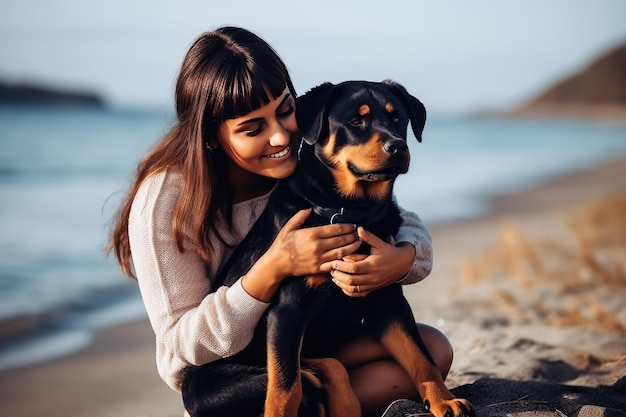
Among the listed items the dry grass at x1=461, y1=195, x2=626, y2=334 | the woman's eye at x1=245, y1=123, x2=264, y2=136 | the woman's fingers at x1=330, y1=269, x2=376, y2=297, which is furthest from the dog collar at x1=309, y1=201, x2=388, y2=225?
the dry grass at x1=461, y1=195, x2=626, y2=334

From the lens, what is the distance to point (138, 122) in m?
22.2

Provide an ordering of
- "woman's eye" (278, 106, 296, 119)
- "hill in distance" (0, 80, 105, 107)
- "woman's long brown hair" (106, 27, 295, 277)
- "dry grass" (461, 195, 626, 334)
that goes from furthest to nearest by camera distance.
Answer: "hill in distance" (0, 80, 105, 107) → "dry grass" (461, 195, 626, 334) → "woman's eye" (278, 106, 296, 119) → "woman's long brown hair" (106, 27, 295, 277)

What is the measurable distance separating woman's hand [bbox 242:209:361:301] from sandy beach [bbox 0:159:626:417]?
778 mm

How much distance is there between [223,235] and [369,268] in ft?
2.19

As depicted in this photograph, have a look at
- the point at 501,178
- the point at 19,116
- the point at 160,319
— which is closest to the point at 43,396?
the point at 160,319

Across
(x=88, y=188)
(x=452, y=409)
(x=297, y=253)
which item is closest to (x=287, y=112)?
(x=297, y=253)

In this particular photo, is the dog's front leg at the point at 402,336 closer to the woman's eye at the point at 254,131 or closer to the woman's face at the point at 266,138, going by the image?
the woman's face at the point at 266,138

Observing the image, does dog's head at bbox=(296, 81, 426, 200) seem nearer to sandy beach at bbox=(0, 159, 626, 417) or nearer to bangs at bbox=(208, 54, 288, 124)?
bangs at bbox=(208, 54, 288, 124)

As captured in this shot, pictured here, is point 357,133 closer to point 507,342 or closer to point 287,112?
point 287,112

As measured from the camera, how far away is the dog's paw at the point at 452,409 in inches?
95.2

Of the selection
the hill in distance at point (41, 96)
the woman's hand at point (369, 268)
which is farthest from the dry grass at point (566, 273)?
the hill in distance at point (41, 96)

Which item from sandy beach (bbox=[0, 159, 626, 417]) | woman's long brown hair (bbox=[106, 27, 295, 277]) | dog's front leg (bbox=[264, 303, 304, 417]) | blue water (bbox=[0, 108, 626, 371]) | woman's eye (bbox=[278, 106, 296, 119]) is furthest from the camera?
blue water (bbox=[0, 108, 626, 371])

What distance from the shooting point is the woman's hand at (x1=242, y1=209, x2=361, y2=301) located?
8.05 feet

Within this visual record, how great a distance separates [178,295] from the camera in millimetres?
2693
